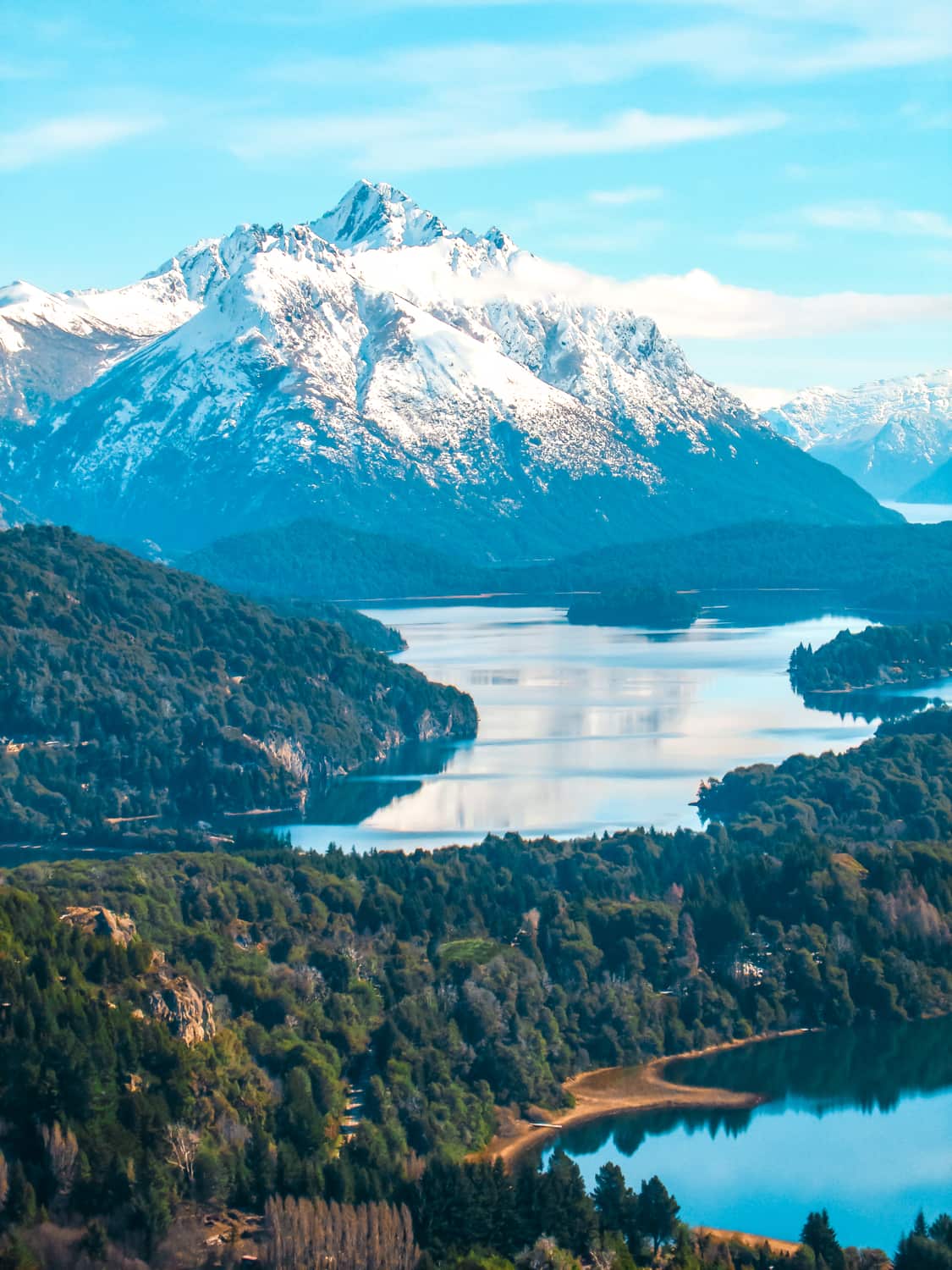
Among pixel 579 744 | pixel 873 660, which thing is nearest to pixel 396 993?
pixel 579 744

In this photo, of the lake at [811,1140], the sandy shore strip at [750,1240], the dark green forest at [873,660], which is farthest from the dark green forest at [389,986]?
the dark green forest at [873,660]

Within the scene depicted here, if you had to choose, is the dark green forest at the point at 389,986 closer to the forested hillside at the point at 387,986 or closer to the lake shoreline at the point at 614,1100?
the forested hillside at the point at 387,986

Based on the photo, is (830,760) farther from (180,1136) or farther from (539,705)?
(180,1136)

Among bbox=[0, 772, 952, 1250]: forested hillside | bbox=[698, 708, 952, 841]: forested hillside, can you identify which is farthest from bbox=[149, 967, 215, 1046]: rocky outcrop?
bbox=[698, 708, 952, 841]: forested hillside

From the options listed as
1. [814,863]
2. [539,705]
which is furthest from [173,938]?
[539,705]

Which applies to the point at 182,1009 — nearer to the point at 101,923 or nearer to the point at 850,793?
the point at 101,923
